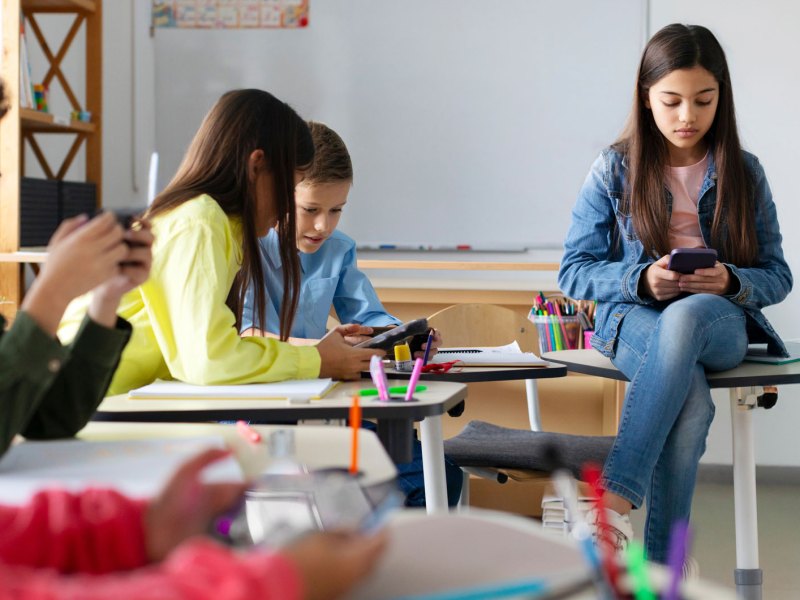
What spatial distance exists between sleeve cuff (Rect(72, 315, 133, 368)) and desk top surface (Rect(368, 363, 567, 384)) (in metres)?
0.69

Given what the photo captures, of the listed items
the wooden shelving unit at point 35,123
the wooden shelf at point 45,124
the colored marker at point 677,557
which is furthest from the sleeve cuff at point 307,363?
the wooden shelf at point 45,124

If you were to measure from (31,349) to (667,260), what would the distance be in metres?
1.48

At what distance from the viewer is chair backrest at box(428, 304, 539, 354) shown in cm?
283

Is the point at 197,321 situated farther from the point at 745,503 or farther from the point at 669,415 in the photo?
the point at 745,503

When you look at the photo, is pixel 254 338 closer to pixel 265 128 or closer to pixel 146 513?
pixel 265 128

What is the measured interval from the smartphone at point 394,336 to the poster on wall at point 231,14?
271cm

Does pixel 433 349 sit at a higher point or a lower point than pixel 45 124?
lower

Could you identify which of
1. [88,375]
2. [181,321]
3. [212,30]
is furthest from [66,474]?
[212,30]

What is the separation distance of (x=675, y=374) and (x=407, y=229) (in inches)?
95.0

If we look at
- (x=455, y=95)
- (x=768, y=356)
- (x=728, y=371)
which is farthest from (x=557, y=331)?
(x=455, y=95)

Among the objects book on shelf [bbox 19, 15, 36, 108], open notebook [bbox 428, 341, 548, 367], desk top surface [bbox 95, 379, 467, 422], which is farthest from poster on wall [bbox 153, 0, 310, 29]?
desk top surface [bbox 95, 379, 467, 422]

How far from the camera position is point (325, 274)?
8.72 ft

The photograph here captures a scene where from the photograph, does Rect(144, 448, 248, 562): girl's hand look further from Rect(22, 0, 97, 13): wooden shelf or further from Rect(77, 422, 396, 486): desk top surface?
Rect(22, 0, 97, 13): wooden shelf

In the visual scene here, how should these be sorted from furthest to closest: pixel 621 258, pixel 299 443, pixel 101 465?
pixel 621 258, pixel 299 443, pixel 101 465
